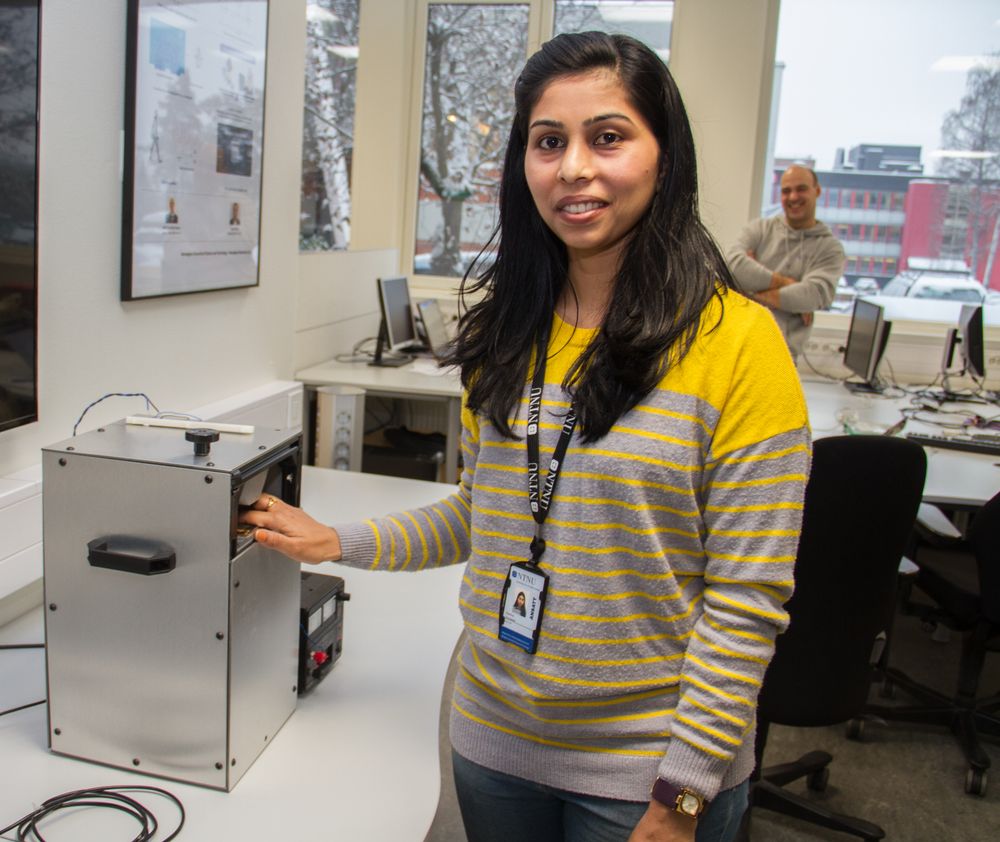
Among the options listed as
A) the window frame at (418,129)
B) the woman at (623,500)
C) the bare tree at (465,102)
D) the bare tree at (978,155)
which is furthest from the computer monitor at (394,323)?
the woman at (623,500)

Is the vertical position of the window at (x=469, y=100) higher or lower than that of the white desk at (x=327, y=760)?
higher

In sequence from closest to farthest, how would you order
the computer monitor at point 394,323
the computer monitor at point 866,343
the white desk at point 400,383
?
1. the white desk at point 400,383
2. the computer monitor at point 394,323
3. the computer monitor at point 866,343

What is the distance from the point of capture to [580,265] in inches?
41.7

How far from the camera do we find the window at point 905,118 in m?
5.00

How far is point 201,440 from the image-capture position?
1.04 m

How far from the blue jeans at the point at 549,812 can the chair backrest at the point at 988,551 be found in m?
1.73

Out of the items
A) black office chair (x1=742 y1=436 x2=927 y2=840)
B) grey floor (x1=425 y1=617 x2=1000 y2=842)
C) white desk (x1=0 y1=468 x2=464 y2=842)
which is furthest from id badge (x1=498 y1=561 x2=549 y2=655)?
grey floor (x1=425 y1=617 x2=1000 y2=842)

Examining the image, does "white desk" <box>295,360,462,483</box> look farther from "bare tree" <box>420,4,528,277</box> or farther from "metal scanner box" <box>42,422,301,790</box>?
"metal scanner box" <box>42,422,301,790</box>

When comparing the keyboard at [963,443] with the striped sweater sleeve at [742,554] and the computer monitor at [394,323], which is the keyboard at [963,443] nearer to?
the computer monitor at [394,323]

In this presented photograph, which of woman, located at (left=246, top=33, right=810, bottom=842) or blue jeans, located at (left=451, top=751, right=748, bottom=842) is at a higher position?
woman, located at (left=246, top=33, right=810, bottom=842)

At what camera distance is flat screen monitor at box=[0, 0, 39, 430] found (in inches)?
59.8

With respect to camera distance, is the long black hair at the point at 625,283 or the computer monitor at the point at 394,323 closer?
the long black hair at the point at 625,283

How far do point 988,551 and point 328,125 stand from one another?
3737 millimetres

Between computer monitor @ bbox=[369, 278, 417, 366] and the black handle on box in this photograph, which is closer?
the black handle on box
